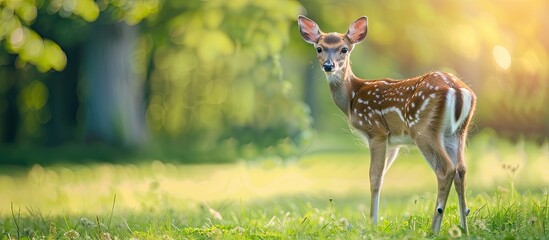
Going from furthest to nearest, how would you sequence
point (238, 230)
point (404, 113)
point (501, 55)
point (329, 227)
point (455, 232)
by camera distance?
1. point (501, 55)
2. point (329, 227)
3. point (238, 230)
4. point (404, 113)
5. point (455, 232)

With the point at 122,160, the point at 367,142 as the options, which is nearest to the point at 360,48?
the point at 122,160

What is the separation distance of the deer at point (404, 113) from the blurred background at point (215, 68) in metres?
1.24

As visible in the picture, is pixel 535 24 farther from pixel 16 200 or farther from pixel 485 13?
pixel 16 200

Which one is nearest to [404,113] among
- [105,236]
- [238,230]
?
[238,230]

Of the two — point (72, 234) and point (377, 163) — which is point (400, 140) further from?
point (72, 234)

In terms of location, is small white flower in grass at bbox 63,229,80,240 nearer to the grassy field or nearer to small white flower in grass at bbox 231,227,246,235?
the grassy field

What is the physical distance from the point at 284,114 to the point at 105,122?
3.62 meters

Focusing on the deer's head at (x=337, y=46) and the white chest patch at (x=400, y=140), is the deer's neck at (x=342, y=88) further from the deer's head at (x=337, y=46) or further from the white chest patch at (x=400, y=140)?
the white chest patch at (x=400, y=140)

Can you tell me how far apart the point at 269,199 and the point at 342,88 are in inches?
172

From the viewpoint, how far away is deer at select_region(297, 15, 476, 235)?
5770 mm

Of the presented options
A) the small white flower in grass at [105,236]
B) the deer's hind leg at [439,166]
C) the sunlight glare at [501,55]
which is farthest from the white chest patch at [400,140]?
the sunlight glare at [501,55]

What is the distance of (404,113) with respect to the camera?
604cm

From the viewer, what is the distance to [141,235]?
20.4 feet

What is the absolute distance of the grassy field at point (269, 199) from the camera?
6234 mm
